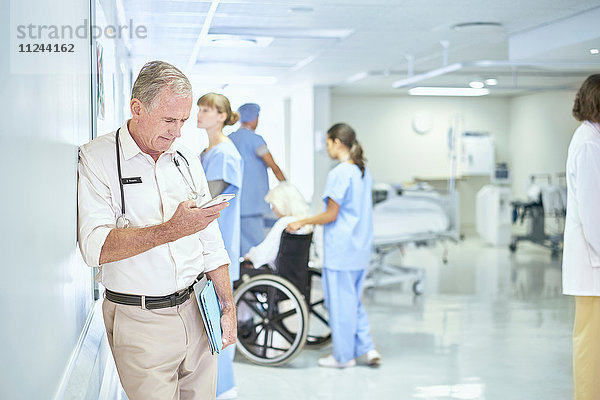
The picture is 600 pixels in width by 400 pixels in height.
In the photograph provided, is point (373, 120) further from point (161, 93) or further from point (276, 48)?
point (161, 93)

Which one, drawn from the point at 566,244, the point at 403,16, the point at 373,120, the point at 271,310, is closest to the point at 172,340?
the point at 566,244

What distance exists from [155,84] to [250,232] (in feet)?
10.1

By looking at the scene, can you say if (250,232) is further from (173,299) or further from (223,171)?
(173,299)

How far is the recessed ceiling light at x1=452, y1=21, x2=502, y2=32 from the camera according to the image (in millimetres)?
5812

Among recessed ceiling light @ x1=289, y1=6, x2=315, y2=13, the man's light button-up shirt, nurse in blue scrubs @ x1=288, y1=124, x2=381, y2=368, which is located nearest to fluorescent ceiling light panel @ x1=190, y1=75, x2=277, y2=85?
recessed ceiling light @ x1=289, y1=6, x2=315, y2=13

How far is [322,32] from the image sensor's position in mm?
6297

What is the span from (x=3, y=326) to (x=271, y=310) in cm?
333

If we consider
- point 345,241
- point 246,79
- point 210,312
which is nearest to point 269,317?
point 345,241

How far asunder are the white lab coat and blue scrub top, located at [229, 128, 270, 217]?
242 cm

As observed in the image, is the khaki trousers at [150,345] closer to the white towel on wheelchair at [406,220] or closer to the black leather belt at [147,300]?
the black leather belt at [147,300]

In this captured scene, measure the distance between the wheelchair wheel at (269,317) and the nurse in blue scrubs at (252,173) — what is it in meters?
0.51

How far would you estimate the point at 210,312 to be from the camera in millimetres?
1978

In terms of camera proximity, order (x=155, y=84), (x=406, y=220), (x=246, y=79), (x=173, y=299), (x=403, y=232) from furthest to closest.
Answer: (x=246, y=79)
(x=406, y=220)
(x=403, y=232)
(x=173, y=299)
(x=155, y=84)

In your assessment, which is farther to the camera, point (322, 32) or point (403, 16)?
point (322, 32)
